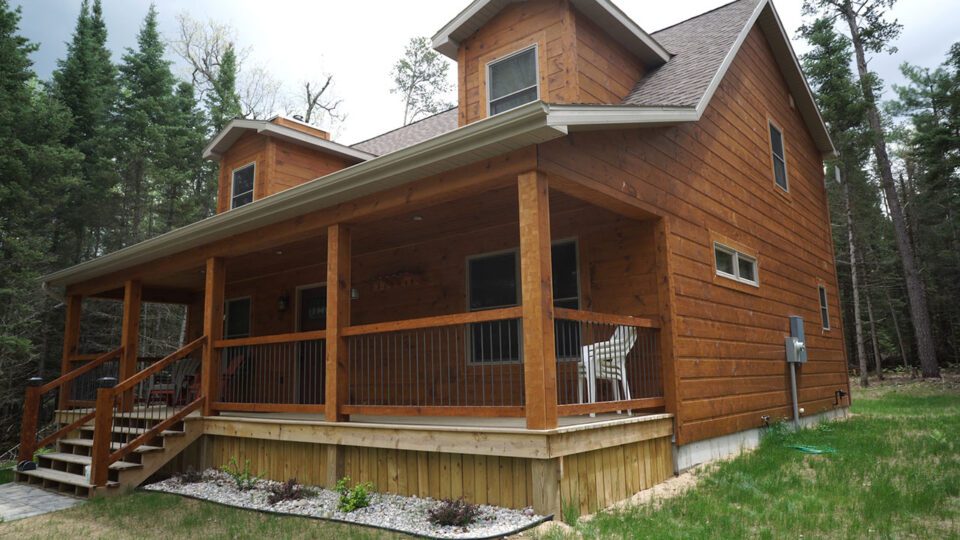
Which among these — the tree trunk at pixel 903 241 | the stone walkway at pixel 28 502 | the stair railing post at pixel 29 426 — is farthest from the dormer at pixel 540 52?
the tree trunk at pixel 903 241

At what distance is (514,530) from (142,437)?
4.86 m

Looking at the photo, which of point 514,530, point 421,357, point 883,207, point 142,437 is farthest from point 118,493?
point 883,207

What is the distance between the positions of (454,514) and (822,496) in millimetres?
3078

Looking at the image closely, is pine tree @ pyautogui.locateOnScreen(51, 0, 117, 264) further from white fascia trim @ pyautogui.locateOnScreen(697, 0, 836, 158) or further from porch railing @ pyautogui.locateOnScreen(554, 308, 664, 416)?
white fascia trim @ pyautogui.locateOnScreen(697, 0, 836, 158)

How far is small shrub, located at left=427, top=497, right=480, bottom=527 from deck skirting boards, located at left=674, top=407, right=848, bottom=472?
8.25ft

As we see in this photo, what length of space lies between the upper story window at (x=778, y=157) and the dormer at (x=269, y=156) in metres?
6.59

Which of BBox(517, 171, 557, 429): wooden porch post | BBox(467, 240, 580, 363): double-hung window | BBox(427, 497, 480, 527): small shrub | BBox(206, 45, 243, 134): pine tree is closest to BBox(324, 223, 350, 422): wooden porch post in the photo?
BBox(427, 497, 480, 527): small shrub

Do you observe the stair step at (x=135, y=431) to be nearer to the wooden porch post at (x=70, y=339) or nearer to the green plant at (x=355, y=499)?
the wooden porch post at (x=70, y=339)

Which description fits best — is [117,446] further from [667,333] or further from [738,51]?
[738,51]

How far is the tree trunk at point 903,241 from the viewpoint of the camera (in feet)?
58.3

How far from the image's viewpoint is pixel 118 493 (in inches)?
264

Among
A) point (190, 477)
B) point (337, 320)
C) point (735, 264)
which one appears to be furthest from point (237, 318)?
point (735, 264)

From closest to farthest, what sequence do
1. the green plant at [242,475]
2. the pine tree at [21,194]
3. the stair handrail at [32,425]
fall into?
the green plant at [242,475] → the stair handrail at [32,425] → the pine tree at [21,194]

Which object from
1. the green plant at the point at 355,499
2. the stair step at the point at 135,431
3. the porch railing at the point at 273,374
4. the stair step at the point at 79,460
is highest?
the porch railing at the point at 273,374
